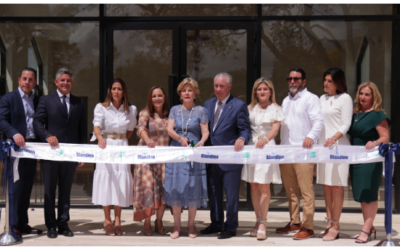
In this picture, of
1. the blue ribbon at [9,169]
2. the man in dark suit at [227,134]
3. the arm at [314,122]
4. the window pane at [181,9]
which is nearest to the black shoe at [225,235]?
the man in dark suit at [227,134]

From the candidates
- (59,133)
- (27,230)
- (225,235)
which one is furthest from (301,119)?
(27,230)

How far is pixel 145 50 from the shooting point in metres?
6.77

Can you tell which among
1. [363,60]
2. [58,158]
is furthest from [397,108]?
[58,158]

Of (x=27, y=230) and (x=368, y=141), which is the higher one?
(x=368, y=141)

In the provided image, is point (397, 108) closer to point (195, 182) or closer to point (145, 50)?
point (195, 182)

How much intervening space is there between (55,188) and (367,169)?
376 cm

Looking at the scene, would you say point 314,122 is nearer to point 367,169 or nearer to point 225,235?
point 367,169

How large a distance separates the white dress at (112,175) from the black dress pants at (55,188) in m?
0.35

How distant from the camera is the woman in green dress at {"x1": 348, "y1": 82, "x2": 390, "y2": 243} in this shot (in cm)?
465

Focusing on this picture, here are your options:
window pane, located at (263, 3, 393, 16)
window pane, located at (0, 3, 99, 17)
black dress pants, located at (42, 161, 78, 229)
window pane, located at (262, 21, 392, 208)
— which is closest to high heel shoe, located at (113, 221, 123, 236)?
black dress pants, located at (42, 161, 78, 229)

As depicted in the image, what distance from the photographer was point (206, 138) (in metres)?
4.78

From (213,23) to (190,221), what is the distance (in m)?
3.37

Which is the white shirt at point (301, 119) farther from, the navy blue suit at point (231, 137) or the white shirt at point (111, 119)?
the white shirt at point (111, 119)

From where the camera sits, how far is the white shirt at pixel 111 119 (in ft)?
16.3
